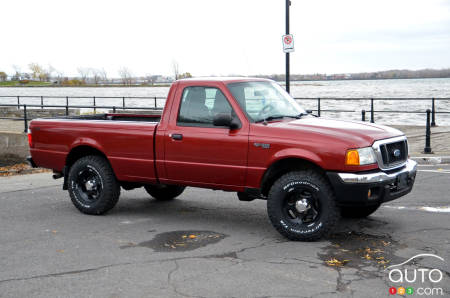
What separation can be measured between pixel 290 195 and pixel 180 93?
80.2 inches

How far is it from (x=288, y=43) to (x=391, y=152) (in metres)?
10.5

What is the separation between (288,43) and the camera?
16766mm

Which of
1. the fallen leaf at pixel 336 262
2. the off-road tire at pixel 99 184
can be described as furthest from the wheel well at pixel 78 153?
the fallen leaf at pixel 336 262

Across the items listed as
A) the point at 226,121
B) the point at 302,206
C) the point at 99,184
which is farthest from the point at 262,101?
the point at 99,184

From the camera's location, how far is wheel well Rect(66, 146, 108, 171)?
8.42 meters

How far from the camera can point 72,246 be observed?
655cm

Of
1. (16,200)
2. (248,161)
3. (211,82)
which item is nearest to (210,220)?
(248,161)

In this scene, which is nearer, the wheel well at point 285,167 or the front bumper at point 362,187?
the front bumper at point 362,187

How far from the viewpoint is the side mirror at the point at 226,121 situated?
270 inches

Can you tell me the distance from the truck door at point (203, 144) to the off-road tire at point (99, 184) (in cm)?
Result: 101

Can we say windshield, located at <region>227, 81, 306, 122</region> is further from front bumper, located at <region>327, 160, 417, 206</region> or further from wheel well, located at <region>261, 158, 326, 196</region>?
front bumper, located at <region>327, 160, 417, 206</region>

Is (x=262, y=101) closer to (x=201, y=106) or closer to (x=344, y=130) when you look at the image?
(x=201, y=106)

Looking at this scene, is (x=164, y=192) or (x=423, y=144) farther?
(x=423, y=144)

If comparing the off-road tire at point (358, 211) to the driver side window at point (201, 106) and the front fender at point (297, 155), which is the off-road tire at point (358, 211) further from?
the driver side window at point (201, 106)
